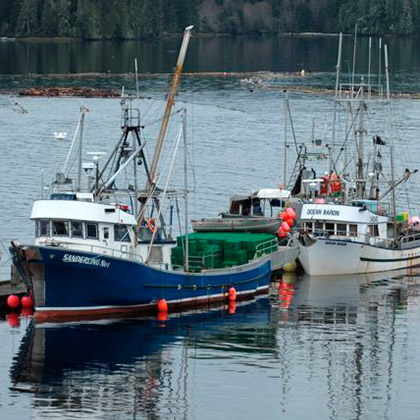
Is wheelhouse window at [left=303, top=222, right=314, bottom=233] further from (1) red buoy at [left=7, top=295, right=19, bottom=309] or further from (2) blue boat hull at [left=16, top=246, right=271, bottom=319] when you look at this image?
(1) red buoy at [left=7, top=295, right=19, bottom=309]

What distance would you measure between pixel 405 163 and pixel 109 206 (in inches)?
2772

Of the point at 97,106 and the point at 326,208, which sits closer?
the point at 326,208

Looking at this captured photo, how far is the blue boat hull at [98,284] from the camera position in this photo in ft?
242

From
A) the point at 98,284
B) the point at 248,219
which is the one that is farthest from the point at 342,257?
the point at 98,284

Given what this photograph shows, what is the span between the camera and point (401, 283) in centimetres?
9112

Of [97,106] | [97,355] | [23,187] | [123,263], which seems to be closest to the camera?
[97,355]

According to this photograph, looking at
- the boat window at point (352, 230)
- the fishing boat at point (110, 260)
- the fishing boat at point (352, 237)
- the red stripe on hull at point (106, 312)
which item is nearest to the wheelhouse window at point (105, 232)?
the fishing boat at point (110, 260)

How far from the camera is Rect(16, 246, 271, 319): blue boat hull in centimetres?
7388

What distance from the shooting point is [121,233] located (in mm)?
76750

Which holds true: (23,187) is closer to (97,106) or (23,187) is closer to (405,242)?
(405,242)

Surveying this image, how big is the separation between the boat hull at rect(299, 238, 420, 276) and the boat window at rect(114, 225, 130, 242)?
16777mm

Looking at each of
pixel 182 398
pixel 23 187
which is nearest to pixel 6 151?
pixel 23 187

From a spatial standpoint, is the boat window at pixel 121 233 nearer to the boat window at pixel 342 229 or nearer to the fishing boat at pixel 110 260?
the fishing boat at pixel 110 260

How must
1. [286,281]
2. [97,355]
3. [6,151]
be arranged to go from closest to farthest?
[97,355] → [286,281] → [6,151]
